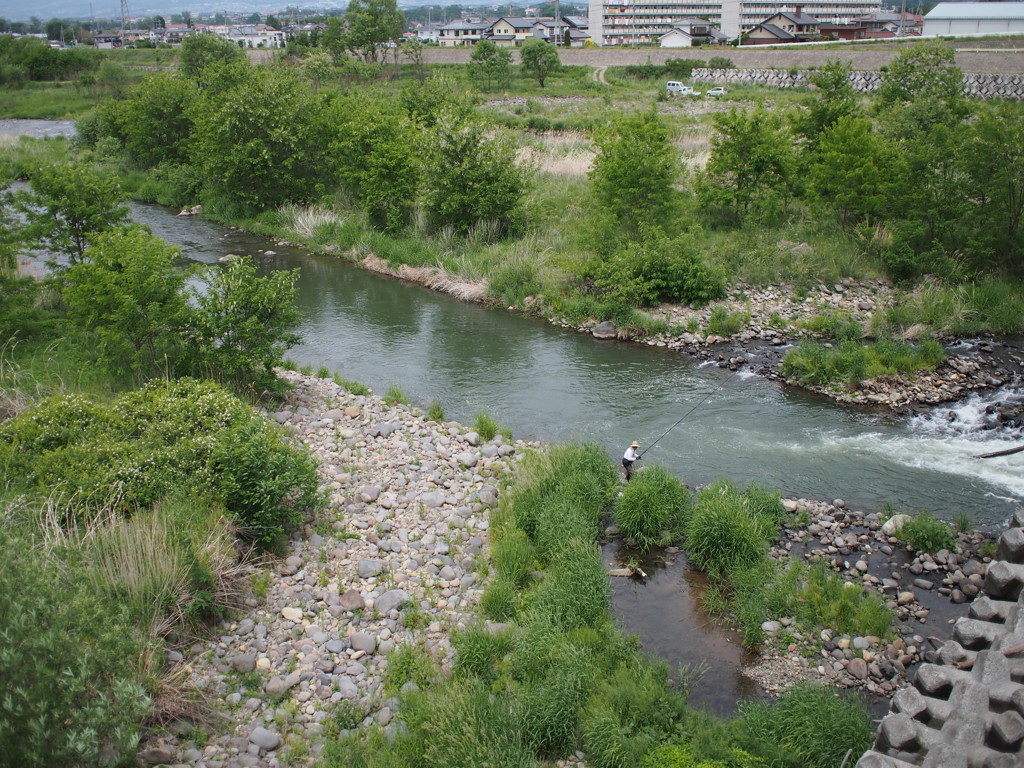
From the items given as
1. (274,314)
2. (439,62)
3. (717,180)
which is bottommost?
(274,314)

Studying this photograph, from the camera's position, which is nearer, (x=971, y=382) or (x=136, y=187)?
(x=971, y=382)

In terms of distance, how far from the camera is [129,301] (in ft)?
42.9

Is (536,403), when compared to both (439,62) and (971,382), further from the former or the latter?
(439,62)

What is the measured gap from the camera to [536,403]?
622 inches

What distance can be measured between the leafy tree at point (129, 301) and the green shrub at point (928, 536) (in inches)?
472

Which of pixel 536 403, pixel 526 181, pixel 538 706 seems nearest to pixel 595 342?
pixel 536 403

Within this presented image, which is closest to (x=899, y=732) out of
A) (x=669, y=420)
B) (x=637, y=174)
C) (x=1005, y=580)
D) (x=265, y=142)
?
(x=1005, y=580)

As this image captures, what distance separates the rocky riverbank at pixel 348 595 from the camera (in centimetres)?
772

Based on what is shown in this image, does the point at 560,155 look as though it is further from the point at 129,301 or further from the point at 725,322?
the point at 129,301

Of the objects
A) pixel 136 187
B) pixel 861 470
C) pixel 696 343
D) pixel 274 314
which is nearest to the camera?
pixel 861 470

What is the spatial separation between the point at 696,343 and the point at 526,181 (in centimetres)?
875

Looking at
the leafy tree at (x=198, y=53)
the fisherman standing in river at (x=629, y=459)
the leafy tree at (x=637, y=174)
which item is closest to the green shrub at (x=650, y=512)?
the fisherman standing in river at (x=629, y=459)

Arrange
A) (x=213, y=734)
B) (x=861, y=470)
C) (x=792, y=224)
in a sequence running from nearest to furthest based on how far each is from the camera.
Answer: (x=213, y=734) < (x=861, y=470) < (x=792, y=224)

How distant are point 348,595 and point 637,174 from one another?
1523 centimetres
